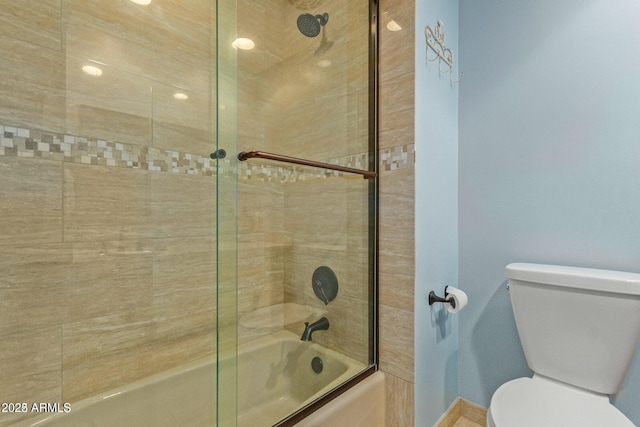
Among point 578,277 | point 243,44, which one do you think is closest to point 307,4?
point 243,44

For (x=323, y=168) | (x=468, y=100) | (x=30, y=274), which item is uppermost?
(x=468, y=100)

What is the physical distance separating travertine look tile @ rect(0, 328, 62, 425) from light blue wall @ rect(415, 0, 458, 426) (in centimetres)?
133

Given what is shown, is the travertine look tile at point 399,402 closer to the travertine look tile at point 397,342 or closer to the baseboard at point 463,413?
the travertine look tile at point 397,342

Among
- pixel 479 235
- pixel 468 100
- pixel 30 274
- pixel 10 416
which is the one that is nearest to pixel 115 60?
pixel 30 274

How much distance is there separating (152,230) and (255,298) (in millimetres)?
533

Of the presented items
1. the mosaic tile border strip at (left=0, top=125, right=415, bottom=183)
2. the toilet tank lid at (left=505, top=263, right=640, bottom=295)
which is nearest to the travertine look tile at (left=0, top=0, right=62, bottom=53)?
the mosaic tile border strip at (left=0, top=125, right=415, bottom=183)

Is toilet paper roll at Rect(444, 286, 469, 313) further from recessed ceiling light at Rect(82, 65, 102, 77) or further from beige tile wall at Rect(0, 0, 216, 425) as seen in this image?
recessed ceiling light at Rect(82, 65, 102, 77)

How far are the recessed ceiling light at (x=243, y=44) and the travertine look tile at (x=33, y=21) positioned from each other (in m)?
0.60

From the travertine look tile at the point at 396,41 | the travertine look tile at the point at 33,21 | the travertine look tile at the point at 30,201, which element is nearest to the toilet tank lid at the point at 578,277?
the travertine look tile at the point at 396,41

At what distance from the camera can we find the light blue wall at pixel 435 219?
1.30 metres

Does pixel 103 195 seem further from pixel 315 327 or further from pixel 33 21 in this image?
pixel 315 327

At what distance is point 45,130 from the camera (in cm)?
109

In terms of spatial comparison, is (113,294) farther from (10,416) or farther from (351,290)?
(351,290)

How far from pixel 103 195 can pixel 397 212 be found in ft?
3.80
